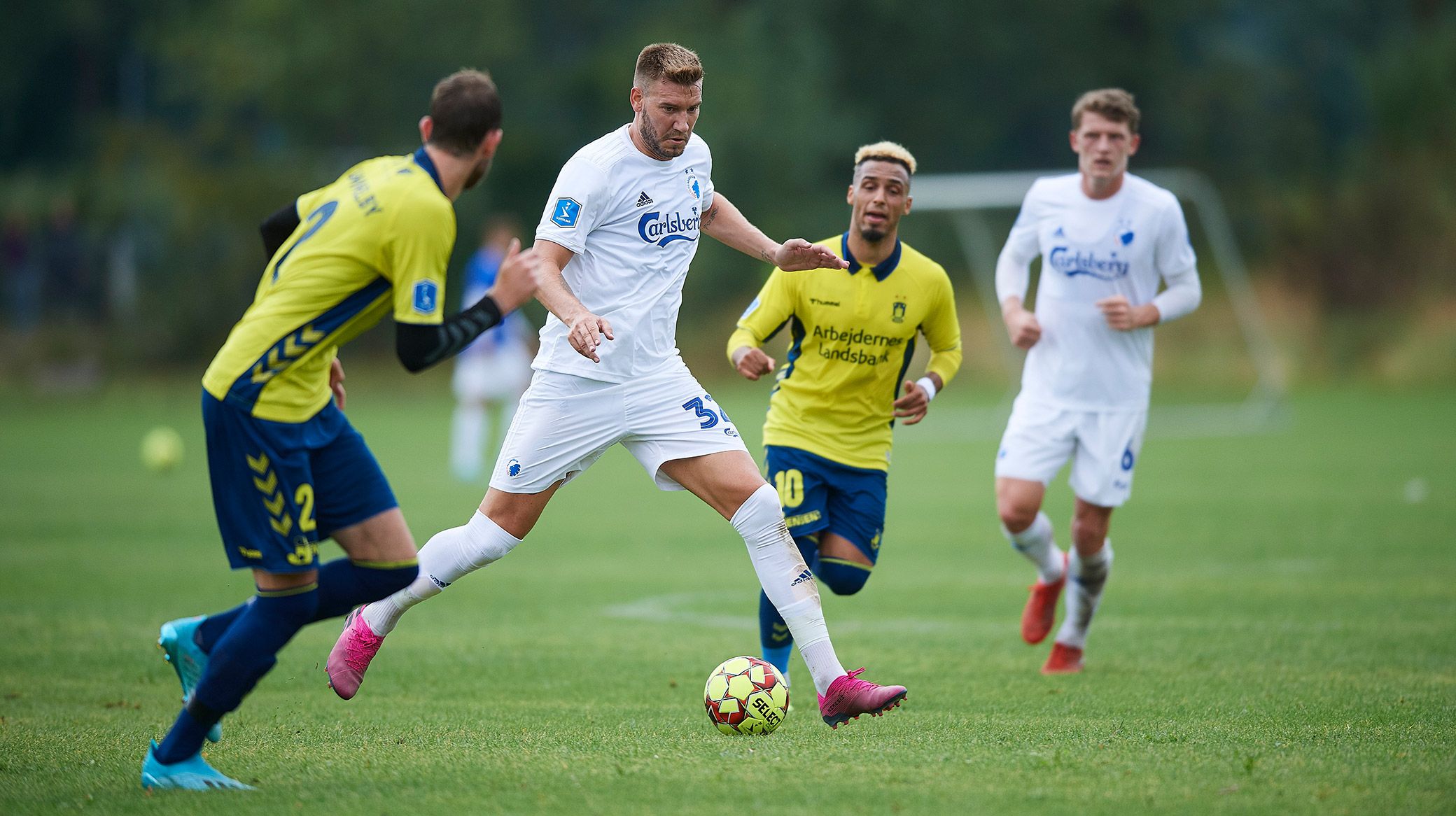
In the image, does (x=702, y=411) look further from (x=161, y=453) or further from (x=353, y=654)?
(x=161, y=453)

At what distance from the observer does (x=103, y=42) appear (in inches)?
1682

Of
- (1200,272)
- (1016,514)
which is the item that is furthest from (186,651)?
(1200,272)

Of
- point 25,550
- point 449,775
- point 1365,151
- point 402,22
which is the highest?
point 402,22

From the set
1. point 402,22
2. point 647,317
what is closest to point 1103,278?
point 647,317

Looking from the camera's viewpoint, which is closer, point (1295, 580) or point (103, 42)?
point (1295, 580)

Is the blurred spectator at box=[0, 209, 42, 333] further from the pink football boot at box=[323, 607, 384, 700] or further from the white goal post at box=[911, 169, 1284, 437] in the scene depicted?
the pink football boot at box=[323, 607, 384, 700]

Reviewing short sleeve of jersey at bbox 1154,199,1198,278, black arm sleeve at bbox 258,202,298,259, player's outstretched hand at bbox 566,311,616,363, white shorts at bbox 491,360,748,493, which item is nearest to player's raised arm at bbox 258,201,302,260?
black arm sleeve at bbox 258,202,298,259

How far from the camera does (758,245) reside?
20.6 ft

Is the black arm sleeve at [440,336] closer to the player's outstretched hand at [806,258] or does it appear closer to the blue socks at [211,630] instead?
the blue socks at [211,630]

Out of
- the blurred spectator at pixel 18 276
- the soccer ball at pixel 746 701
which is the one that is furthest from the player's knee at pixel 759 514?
the blurred spectator at pixel 18 276

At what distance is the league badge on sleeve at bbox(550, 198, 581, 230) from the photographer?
5711 millimetres

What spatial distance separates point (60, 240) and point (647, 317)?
3275 cm

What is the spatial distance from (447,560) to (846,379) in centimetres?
198

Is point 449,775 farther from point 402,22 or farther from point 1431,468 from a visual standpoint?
point 402,22
